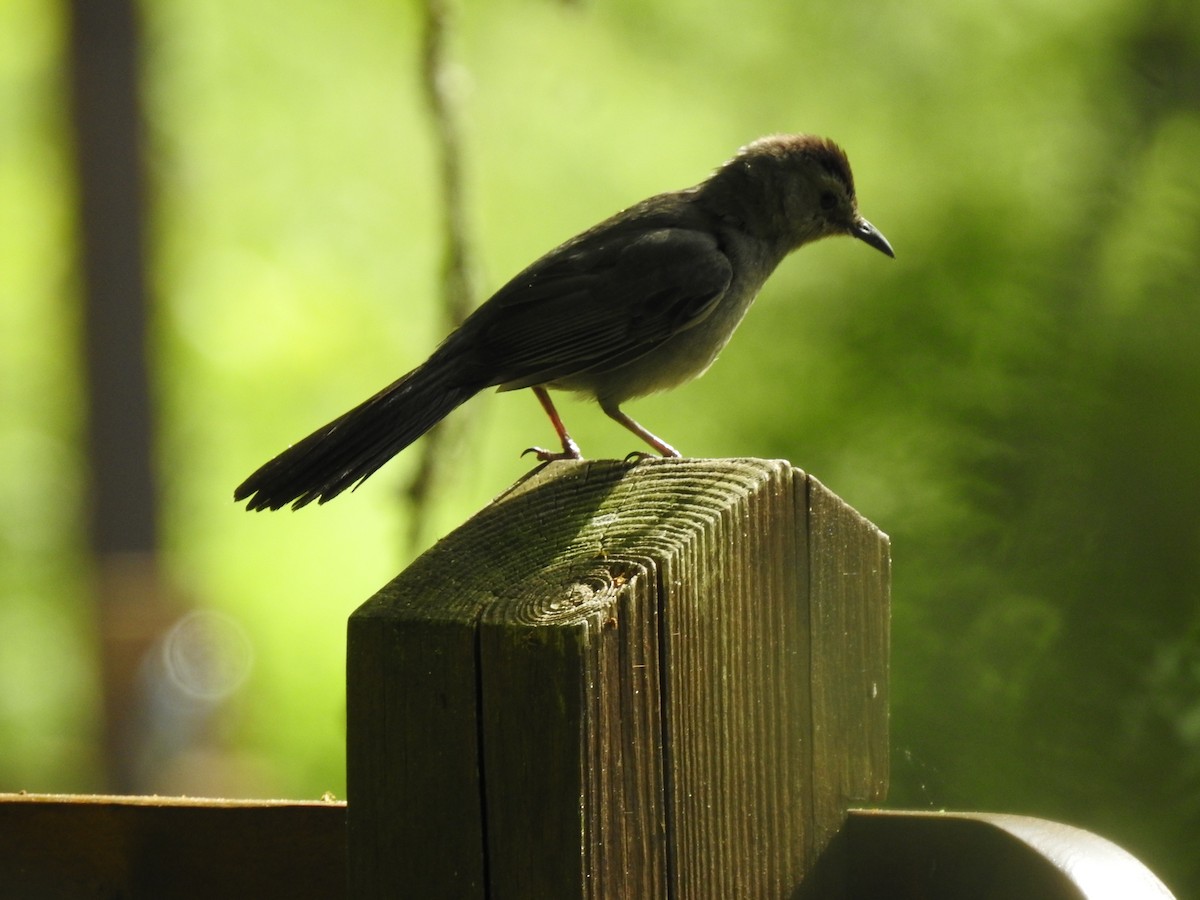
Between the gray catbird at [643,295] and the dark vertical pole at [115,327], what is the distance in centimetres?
281

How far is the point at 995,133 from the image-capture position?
151 inches

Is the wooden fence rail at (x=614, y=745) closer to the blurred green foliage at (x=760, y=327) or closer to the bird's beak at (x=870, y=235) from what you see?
the blurred green foliage at (x=760, y=327)

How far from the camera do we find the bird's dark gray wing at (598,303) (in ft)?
12.0

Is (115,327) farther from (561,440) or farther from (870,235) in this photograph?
(870,235)

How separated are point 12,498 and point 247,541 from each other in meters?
1.85

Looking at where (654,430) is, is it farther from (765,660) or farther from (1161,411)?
(765,660)

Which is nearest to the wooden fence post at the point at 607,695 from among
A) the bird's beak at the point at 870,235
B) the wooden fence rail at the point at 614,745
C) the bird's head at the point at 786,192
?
the wooden fence rail at the point at 614,745

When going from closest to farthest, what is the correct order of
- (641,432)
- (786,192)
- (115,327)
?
(641,432) → (786,192) → (115,327)

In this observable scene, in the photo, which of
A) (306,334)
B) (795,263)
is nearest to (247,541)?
(306,334)

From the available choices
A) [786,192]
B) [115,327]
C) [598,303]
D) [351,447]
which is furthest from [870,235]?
[115,327]

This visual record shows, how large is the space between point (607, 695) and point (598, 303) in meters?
2.42

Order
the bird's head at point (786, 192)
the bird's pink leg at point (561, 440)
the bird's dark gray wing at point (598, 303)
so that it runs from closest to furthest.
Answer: the bird's pink leg at point (561, 440) < the bird's dark gray wing at point (598, 303) < the bird's head at point (786, 192)

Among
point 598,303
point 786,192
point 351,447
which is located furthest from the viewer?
point 786,192

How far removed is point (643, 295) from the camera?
389 cm
